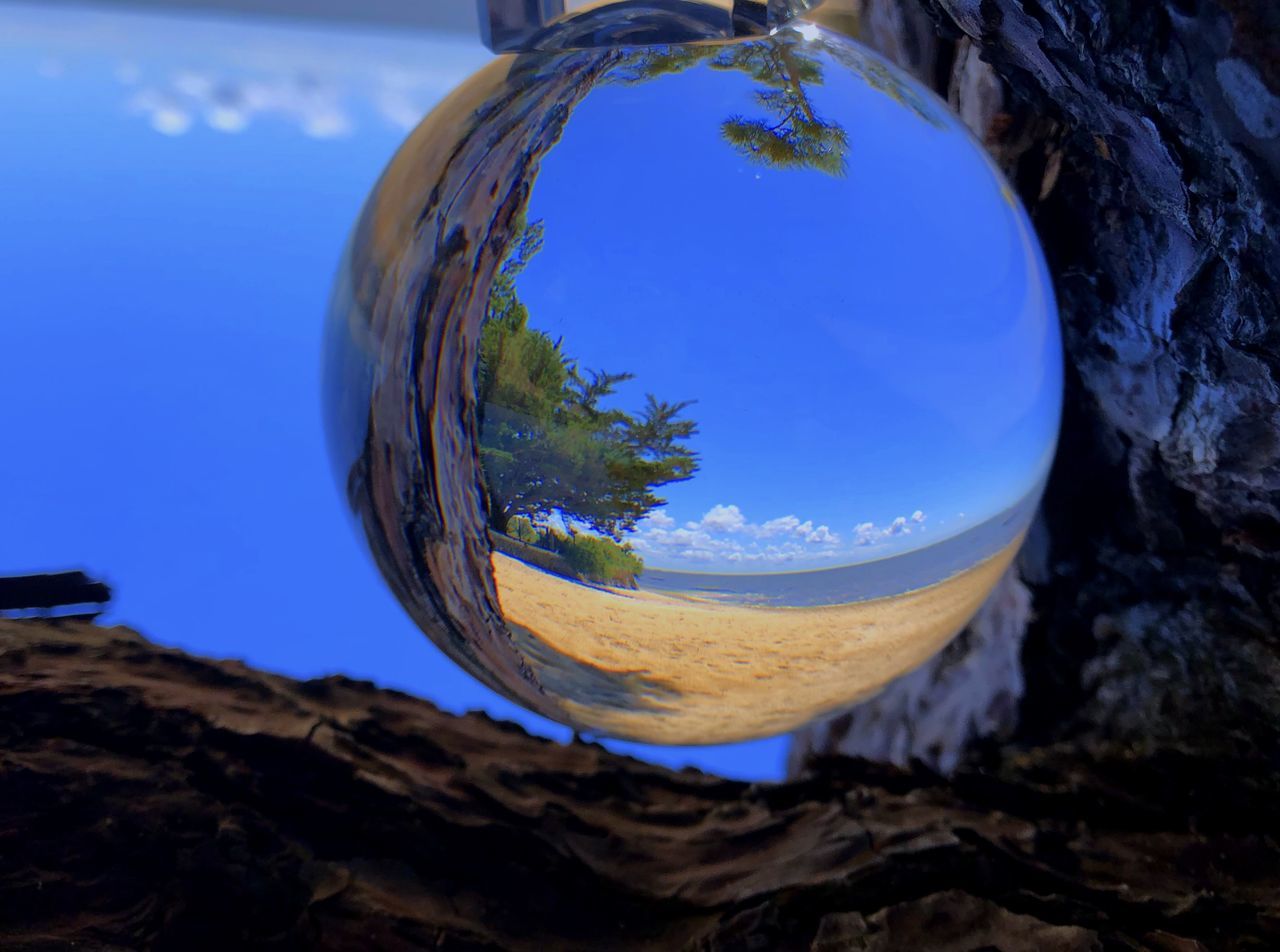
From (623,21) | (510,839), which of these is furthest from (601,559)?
(623,21)

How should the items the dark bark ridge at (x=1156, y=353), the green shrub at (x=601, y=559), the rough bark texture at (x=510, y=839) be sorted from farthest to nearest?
1. the rough bark texture at (x=510, y=839)
2. the green shrub at (x=601, y=559)
3. the dark bark ridge at (x=1156, y=353)

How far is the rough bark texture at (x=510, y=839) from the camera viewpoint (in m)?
0.89

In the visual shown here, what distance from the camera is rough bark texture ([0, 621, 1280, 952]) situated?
2.93 ft

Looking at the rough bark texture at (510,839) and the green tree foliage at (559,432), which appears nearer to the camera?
the green tree foliage at (559,432)

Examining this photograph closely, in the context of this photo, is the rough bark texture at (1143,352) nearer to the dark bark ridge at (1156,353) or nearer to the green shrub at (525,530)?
the dark bark ridge at (1156,353)

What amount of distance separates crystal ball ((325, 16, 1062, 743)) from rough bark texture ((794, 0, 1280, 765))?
0.12 metres

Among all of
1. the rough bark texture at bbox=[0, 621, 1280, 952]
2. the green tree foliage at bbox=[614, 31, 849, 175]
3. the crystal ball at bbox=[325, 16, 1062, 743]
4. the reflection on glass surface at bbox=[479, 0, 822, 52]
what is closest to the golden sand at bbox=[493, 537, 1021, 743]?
the crystal ball at bbox=[325, 16, 1062, 743]

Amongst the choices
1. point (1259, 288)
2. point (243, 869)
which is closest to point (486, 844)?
point (243, 869)

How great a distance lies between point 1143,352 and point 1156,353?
0.02 m

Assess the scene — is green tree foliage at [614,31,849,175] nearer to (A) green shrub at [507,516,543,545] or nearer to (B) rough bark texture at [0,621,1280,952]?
(A) green shrub at [507,516,543,545]

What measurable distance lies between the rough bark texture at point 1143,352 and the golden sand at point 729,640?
8.8 inches

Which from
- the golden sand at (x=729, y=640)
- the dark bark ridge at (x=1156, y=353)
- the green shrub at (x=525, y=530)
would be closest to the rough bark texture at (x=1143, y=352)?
the dark bark ridge at (x=1156, y=353)

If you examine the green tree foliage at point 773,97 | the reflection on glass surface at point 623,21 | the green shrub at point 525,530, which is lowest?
the green shrub at point 525,530

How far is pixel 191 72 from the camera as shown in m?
2.37
